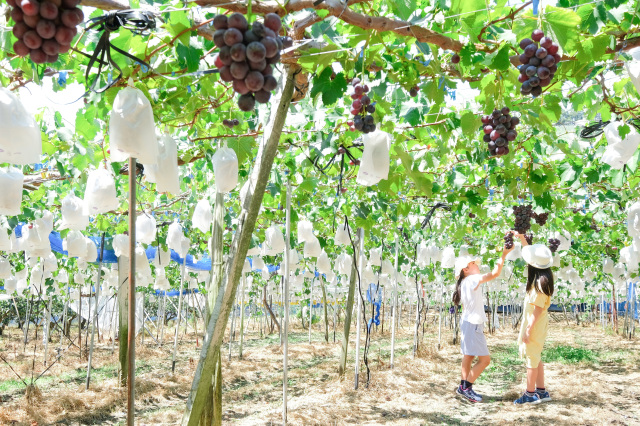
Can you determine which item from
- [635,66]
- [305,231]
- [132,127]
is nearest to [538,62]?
[635,66]

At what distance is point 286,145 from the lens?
387 cm

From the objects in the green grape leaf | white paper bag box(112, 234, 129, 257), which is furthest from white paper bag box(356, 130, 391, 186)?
white paper bag box(112, 234, 129, 257)

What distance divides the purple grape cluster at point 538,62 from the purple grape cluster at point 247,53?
38.5 inches

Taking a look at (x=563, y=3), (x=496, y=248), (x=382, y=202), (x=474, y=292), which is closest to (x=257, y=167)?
(x=563, y=3)

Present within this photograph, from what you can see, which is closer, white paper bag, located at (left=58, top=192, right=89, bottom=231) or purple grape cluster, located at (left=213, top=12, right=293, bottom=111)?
purple grape cluster, located at (left=213, top=12, right=293, bottom=111)

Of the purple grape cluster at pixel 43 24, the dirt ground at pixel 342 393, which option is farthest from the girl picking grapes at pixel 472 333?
the purple grape cluster at pixel 43 24

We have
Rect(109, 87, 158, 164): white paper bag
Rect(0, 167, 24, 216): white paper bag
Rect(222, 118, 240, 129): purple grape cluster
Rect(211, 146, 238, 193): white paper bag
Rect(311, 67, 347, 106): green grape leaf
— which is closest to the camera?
Rect(109, 87, 158, 164): white paper bag

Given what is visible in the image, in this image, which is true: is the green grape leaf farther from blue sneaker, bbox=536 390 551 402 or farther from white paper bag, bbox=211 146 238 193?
blue sneaker, bbox=536 390 551 402

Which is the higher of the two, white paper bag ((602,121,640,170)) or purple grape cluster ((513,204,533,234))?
white paper bag ((602,121,640,170))

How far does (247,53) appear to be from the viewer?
3.43 feet

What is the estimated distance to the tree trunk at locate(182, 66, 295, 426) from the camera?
2213 millimetres

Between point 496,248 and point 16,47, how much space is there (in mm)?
8683

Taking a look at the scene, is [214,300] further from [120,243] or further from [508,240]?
[508,240]

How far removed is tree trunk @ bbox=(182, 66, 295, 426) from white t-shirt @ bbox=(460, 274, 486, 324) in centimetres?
397
